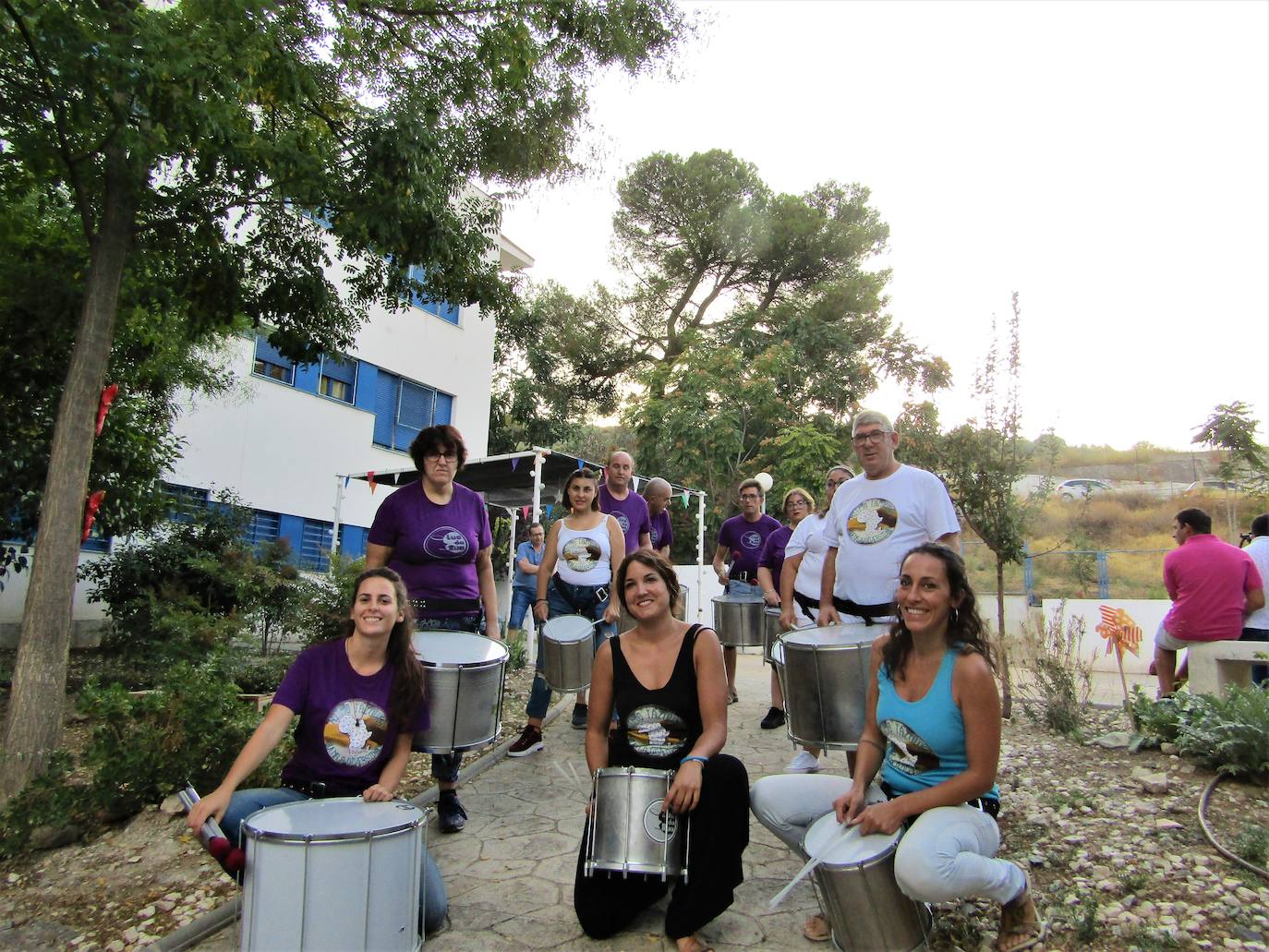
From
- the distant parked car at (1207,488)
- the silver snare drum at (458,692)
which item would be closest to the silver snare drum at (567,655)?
the silver snare drum at (458,692)

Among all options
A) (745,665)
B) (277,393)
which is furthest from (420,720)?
(277,393)

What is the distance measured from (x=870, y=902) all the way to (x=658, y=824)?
69 cm

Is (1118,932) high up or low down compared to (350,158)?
down

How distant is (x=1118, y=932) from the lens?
284 cm

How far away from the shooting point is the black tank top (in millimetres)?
3182

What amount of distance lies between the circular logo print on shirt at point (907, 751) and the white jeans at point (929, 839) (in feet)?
0.45

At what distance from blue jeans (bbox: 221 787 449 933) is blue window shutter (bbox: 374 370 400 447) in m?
13.1

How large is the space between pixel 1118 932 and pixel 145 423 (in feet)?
26.7

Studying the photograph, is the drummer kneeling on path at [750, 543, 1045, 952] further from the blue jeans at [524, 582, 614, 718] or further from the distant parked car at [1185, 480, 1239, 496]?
the distant parked car at [1185, 480, 1239, 496]

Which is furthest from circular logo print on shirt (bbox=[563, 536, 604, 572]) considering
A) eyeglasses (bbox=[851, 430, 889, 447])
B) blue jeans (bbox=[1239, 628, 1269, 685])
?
blue jeans (bbox=[1239, 628, 1269, 685])

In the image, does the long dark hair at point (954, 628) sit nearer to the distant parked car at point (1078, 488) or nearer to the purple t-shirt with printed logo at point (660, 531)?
the purple t-shirt with printed logo at point (660, 531)

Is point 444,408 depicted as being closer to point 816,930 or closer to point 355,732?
point 355,732

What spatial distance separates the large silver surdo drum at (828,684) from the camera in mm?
3570

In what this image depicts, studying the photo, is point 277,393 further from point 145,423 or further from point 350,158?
point 350,158
